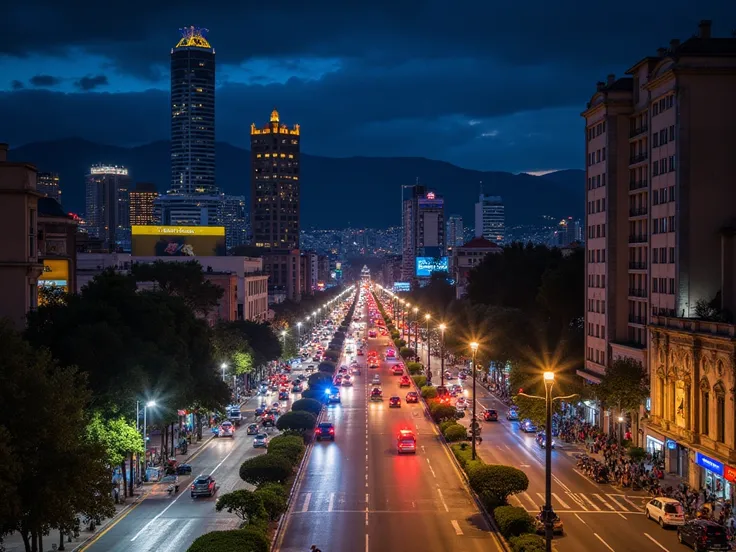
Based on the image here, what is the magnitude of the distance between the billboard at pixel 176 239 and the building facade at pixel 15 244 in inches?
4614

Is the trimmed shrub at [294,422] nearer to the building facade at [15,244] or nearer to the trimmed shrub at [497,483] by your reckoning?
the building facade at [15,244]

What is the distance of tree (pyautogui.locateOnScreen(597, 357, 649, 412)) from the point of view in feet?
219

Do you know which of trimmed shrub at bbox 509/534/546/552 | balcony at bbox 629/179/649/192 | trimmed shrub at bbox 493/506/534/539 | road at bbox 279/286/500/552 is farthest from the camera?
balcony at bbox 629/179/649/192

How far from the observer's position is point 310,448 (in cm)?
7025

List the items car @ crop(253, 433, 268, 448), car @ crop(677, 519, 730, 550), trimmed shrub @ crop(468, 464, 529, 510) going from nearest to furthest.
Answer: car @ crop(677, 519, 730, 550)
trimmed shrub @ crop(468, 464, 529, 510)
car @ crop(253, 433, 268, 448)

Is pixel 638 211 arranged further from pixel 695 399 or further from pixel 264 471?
pixel 264 471

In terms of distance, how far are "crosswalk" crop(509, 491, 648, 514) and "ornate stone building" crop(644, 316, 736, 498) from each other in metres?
4.25

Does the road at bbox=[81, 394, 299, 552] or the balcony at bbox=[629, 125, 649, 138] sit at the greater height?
the balcony at bbox=[629, 125, 649, 138]

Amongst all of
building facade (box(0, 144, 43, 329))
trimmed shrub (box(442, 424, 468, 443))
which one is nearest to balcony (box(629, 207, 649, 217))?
trimmed shrub (box(442, 424, 468, 443))

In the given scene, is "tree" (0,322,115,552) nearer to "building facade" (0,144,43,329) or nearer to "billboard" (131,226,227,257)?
"building facade" (0,144,43,329)

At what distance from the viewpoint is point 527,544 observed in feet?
123

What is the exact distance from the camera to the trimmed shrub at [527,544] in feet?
121

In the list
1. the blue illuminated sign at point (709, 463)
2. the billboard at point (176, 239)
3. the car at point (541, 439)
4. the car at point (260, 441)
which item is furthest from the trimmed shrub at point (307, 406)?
the billboard at point (176, 239)

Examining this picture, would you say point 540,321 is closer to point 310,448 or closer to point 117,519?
point 310,448
